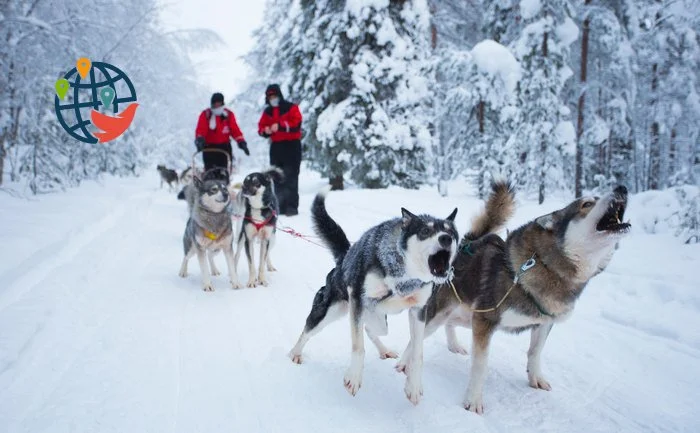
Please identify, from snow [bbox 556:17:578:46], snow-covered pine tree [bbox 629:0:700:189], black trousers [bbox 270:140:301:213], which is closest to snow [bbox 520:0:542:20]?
Answer: snow [bbox 556:17:578:46]

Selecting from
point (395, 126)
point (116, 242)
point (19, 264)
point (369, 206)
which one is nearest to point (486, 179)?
point (395, 126)

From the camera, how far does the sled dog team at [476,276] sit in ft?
7.46

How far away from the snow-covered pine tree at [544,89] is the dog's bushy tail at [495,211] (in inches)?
349

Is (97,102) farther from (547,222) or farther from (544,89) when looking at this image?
(544,89)

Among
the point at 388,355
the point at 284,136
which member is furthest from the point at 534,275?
the point at 284,136

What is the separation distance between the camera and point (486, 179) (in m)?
11.4

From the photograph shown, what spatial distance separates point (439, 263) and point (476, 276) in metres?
0.59

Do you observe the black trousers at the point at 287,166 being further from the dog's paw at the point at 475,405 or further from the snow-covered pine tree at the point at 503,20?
the snow-covered pine tree at the point at 503,20

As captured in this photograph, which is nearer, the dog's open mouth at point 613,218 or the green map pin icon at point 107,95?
the dog's open mouth at point 613,218

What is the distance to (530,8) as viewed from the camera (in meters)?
10.9

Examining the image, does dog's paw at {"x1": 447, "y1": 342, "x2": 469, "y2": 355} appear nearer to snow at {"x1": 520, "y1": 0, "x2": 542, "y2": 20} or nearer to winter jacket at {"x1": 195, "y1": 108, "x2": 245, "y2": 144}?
winter jacket at {"x1": 195, "y1": 108, "x2": 245, "y2": 144}

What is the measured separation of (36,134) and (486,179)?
1173cm

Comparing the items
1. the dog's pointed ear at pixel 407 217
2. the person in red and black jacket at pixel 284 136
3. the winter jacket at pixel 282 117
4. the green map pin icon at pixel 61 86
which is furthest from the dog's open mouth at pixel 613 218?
the winter jacket at pixel 282 117

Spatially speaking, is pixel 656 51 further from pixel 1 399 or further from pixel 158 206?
pixel 1 399
